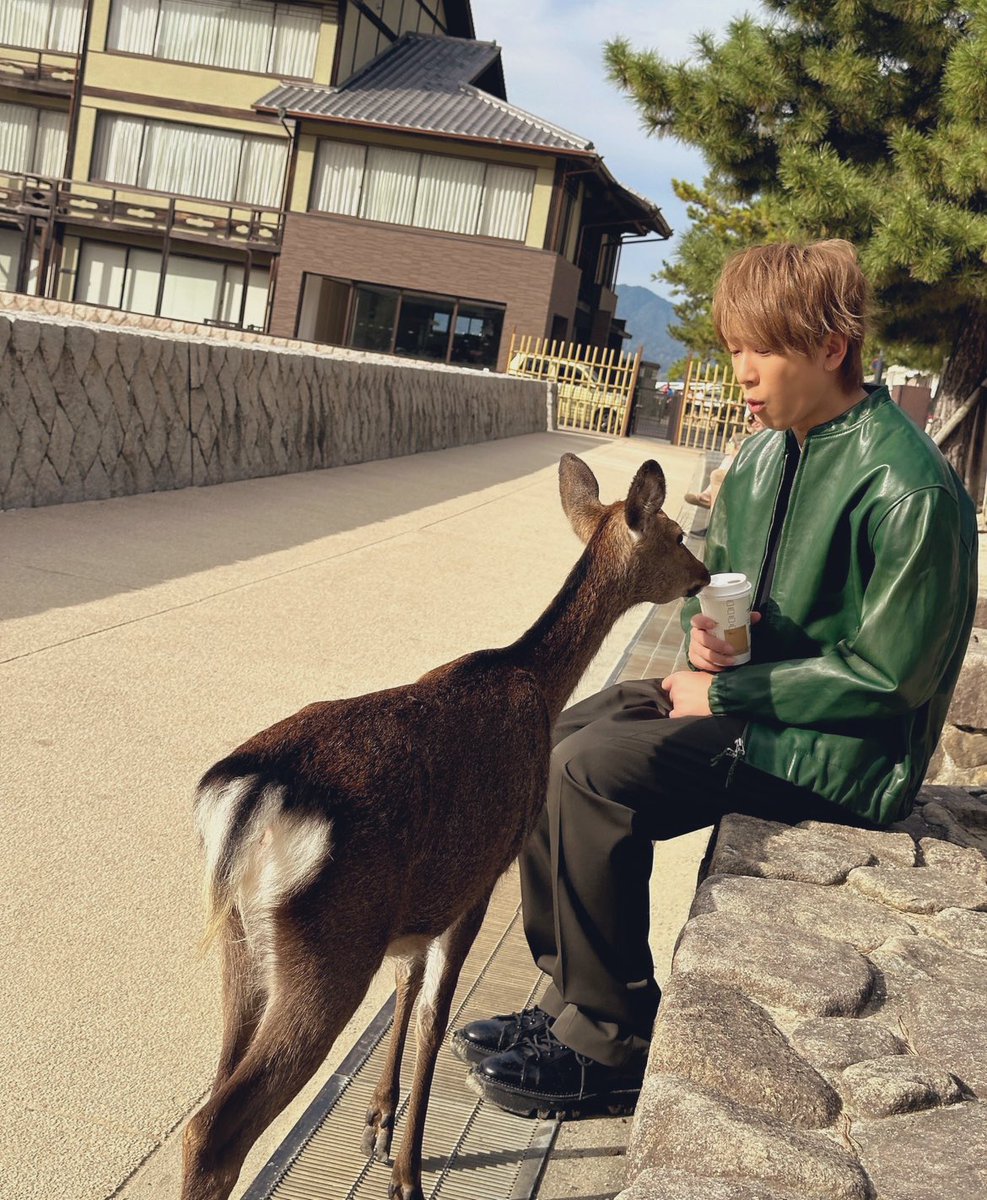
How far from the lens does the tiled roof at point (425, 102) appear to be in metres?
29.8

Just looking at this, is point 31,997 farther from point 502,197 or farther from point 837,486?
point 502,197

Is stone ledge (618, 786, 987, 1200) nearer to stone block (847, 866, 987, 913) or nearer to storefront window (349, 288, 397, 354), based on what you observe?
stone block (847, 866, 987, 913)

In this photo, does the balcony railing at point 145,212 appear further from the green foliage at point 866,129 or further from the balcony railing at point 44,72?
the green foliage at point 866,129

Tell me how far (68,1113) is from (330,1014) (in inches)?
32.2

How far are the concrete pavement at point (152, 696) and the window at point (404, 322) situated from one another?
20.7 metres

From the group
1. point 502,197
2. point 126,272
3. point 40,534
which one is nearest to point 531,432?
point 502,197

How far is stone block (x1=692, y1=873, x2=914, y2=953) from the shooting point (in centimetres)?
266

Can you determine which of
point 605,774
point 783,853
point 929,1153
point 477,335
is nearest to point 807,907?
point 783,853

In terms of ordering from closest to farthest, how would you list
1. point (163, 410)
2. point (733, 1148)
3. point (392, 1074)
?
point (733, 1148)
point (392, 1074)
point (163, 410)

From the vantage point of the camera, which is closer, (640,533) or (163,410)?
(640,533)

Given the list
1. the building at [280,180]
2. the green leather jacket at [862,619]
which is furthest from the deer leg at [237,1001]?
the building at [280,180]

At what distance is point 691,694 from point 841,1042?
3.66ft

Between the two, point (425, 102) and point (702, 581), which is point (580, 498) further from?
point (425, 102)

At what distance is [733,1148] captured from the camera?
191 cm
